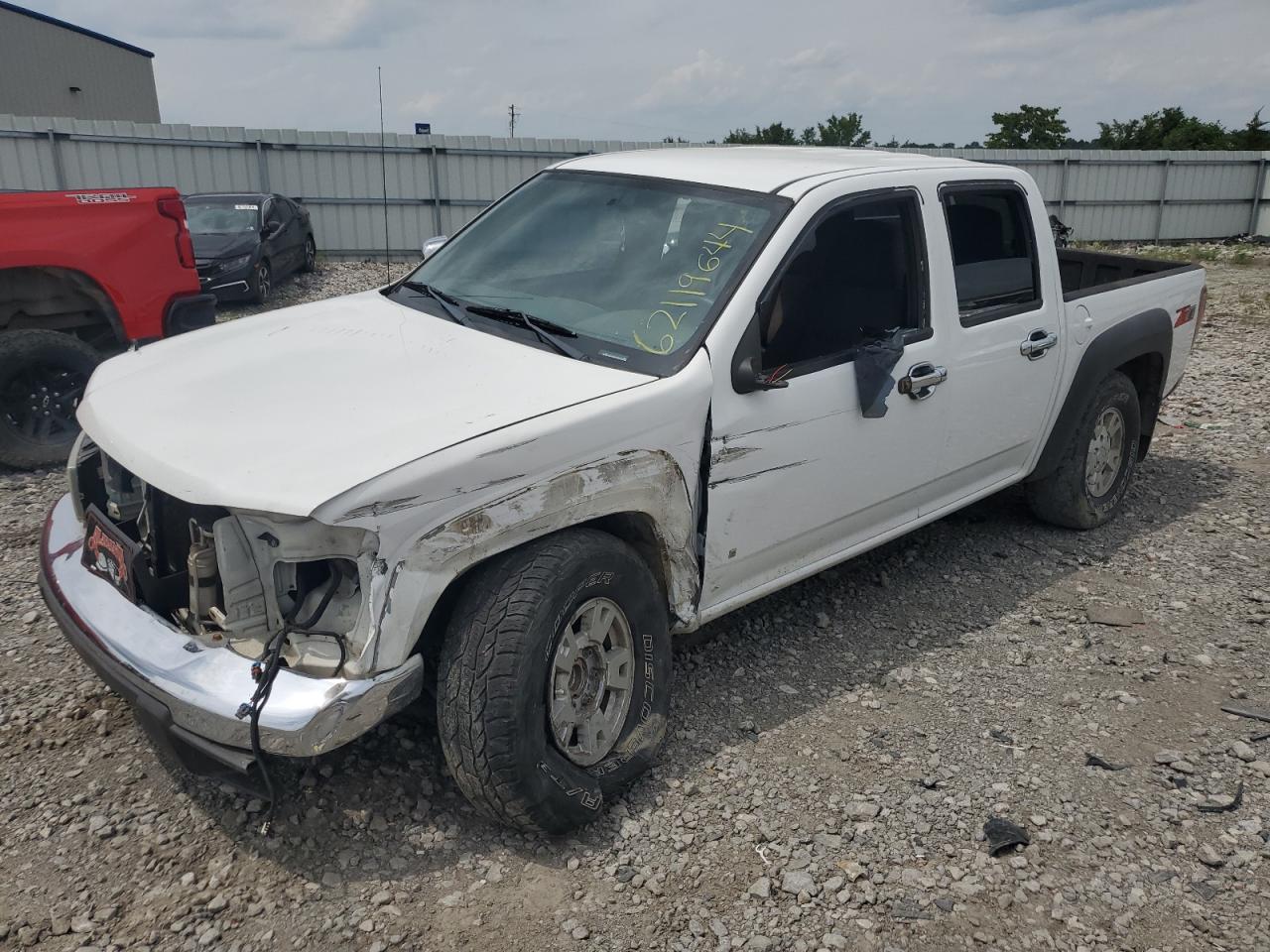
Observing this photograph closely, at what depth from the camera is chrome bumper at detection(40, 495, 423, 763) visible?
2.50 m

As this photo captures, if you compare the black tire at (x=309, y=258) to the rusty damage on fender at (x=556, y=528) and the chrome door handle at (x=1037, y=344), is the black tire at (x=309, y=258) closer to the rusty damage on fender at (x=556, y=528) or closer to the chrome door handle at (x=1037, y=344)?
the chrome door handle at (x=1037, y=344)

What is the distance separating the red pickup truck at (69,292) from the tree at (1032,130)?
3517 cm

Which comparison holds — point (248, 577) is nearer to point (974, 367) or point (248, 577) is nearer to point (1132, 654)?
point (974, 367)

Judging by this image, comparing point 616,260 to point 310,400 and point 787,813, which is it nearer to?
point 310,400

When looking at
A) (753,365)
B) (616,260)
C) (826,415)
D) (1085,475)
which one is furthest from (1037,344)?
(616,260)

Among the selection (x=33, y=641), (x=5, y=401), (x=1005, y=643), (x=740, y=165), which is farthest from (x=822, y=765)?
(x=5, y=401)

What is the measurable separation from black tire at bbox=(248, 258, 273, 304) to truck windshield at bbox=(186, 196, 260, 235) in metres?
0.53

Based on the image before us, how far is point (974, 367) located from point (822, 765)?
180 centimetres

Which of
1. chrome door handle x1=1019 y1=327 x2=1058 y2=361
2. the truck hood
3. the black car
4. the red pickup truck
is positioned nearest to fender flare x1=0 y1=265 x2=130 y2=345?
the red pickup truck

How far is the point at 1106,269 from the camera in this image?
607cm

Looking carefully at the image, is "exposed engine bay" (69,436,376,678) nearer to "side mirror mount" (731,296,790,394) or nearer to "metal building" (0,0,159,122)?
"side mirror mount" (731,296,790,394)

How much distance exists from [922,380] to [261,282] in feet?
35.5

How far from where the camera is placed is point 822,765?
3420 mm

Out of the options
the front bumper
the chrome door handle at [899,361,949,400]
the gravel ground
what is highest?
the chrome door handle at [899,361,949,400]
